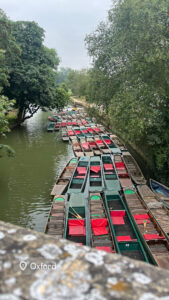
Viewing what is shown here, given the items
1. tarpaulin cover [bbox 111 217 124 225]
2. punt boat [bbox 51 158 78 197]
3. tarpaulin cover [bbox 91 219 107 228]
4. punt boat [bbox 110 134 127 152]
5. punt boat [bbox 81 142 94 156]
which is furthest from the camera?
punt boat [bbox 110 134 127 152]

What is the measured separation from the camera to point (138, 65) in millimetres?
11188

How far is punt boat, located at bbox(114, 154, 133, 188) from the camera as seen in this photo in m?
13.9

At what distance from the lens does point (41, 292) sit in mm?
1288

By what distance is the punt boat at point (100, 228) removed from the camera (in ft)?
27.4

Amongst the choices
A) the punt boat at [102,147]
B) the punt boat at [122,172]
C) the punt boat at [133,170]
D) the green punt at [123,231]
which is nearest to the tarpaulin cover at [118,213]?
the green punt at [123,231]

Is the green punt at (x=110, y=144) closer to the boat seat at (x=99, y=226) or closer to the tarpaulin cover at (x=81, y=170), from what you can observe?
the tarpaulin cover at (x=81, y=170)

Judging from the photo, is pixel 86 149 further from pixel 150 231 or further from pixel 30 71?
pixel 150 231

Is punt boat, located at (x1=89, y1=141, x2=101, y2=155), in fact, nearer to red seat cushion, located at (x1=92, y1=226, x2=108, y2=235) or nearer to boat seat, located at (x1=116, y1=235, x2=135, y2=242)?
red seat cushion, located at (x1=92, y1=226, x2=108, y2=235)

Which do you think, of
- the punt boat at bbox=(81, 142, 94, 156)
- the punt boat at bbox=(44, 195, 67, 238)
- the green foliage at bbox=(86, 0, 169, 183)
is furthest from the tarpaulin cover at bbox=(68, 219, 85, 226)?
the punt boat at bbox=(81, 142, 94, 156)

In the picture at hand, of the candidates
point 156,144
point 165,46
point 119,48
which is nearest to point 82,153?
point 156,144

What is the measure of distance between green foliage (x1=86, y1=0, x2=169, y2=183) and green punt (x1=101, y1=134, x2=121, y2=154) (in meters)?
6.15

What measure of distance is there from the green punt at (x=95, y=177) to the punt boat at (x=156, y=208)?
8.01ft

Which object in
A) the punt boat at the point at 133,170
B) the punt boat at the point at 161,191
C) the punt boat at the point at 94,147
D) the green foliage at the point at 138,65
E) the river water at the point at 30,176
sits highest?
the green foliage at the point at 138,65

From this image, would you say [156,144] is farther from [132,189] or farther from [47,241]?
[47,241]
